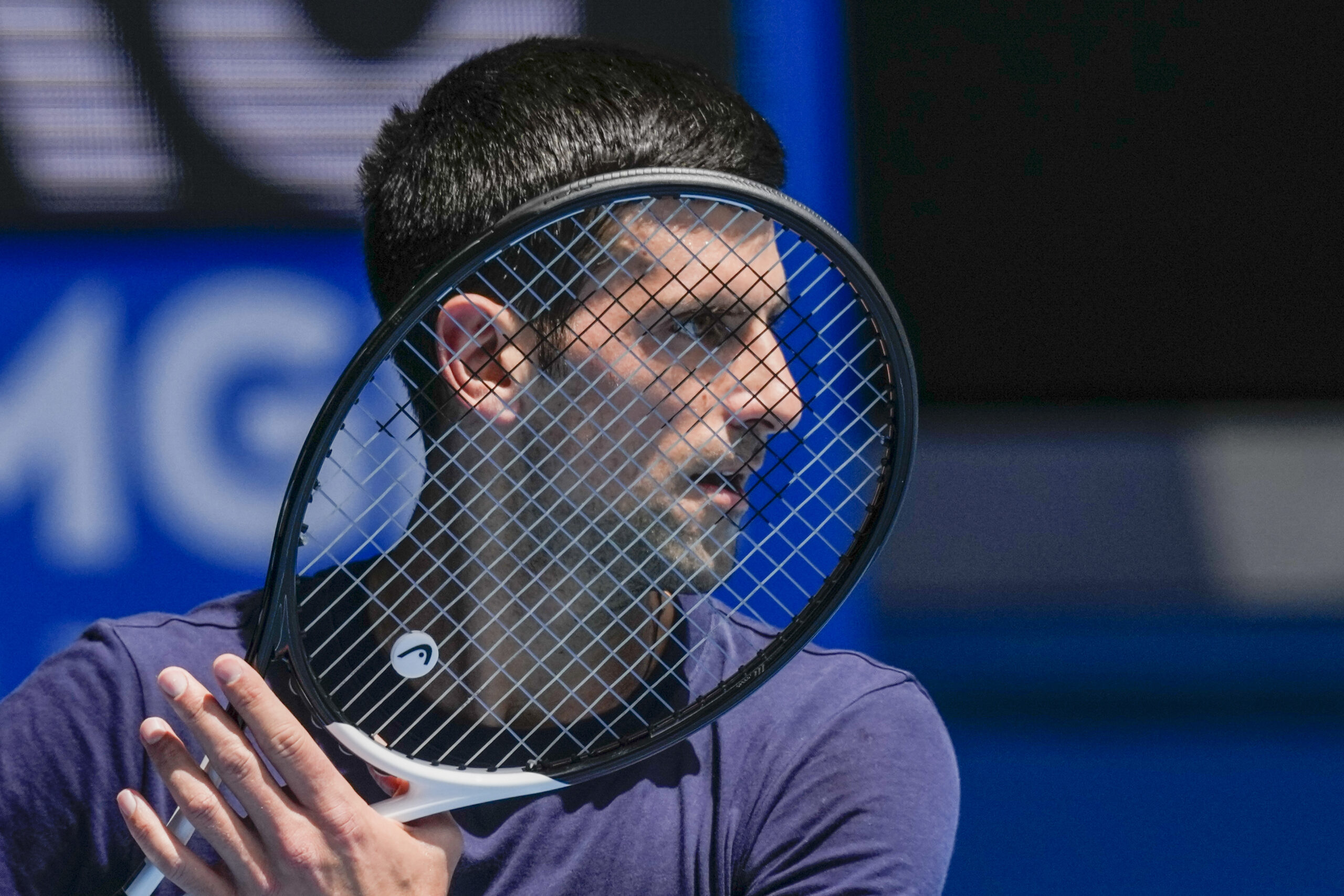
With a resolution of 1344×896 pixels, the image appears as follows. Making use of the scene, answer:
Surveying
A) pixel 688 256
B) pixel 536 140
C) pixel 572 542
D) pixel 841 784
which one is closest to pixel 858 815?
pixel 841 784

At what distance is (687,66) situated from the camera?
1.08 meters

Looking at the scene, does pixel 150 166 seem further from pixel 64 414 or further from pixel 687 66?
pixel 687 66

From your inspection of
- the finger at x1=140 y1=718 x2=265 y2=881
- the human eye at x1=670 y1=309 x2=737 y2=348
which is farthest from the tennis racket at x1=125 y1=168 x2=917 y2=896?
the finger at x1=140 y1=718 x2=265 y2=881

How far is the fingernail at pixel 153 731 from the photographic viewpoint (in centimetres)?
74

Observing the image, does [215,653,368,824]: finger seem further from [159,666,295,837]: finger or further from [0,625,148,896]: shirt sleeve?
[0,625,148,896]: shirt sleeve

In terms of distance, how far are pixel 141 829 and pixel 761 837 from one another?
46 cm

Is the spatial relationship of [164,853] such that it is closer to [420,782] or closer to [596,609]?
[420,782]

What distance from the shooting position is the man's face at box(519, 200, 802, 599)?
36.2 inches

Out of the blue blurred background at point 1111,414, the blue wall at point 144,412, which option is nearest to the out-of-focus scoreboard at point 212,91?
the blue wall at point 144,412

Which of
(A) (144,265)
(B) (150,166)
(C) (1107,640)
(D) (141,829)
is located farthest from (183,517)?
(C) (1107,640)

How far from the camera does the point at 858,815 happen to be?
3.20 feet

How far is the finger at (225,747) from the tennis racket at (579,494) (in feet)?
0.31

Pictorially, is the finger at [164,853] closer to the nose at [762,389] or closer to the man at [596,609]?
the man at [596,609]

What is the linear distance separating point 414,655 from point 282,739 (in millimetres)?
125
